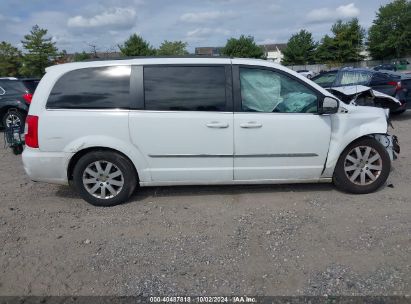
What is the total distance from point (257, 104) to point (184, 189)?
5.16ft

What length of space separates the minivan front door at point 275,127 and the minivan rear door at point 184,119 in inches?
6.7

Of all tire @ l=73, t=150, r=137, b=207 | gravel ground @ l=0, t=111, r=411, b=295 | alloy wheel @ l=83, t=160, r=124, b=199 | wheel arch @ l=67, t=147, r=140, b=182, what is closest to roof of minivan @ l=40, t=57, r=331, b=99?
wheel arch @ l=67, t=147, r=140, b=182

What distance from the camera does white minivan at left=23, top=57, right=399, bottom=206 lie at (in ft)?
14.6

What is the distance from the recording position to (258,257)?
11.1 feet

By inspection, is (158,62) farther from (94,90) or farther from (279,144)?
(279,144)

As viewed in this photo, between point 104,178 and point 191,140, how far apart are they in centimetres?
118

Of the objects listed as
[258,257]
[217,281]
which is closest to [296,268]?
[258,257]

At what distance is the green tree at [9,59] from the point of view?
125 feet

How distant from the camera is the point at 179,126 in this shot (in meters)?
4.44

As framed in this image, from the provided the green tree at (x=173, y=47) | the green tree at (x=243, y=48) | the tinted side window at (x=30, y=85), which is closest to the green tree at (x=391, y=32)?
the green tree at (x=243, y=48)

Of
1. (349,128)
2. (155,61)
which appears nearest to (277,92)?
(349,128)

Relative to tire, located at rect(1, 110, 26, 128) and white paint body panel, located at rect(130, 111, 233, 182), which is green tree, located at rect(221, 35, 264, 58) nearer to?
tire, located at rect(1, 110, 26, 128)

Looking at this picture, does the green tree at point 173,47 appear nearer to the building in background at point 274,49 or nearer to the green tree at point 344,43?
the green tree at point 344,43

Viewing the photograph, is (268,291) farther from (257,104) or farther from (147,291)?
(257,104)
